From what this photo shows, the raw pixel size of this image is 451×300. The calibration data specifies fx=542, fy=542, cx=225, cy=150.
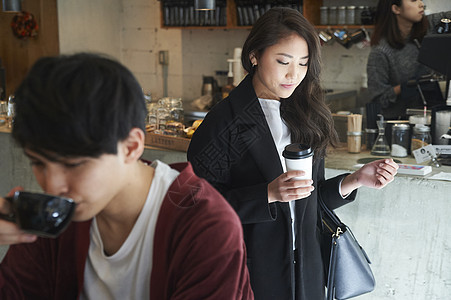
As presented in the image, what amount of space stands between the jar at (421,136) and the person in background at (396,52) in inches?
47.0

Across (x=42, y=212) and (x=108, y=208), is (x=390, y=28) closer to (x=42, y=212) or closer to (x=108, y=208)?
(x=108, y=208)

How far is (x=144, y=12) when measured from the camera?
656cm

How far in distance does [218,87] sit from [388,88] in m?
2.22

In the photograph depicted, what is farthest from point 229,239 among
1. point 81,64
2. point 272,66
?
point 272,66

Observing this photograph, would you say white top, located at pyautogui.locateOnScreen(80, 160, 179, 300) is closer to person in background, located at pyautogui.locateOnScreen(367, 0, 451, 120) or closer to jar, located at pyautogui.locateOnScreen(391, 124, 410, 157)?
jar, located at pyautogui.locateOnScreen(391, 124, 410, 157)

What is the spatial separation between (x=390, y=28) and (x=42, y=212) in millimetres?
3738

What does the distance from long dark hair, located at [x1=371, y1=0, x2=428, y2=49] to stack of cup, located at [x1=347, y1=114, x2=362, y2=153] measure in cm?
150

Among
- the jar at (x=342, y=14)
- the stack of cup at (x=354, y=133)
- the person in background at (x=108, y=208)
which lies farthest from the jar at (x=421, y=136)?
the jar at (x=342, y=14)

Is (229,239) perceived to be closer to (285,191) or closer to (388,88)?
(285,191)

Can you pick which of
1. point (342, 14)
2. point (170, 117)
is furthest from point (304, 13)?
point (170, 117)

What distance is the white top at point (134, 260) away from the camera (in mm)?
1192

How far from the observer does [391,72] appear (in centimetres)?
438

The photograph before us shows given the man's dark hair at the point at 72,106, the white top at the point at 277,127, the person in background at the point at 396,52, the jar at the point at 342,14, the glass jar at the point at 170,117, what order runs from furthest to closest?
the jar at the point at 342,14
the person in background at the point at 396,52
the glass jar at the point at 170,117
the white top at the point at 277,127
the man's dark hair at the point at 72,106

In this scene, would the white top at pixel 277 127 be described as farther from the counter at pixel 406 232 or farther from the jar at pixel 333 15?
the jar at pixel 333 15
